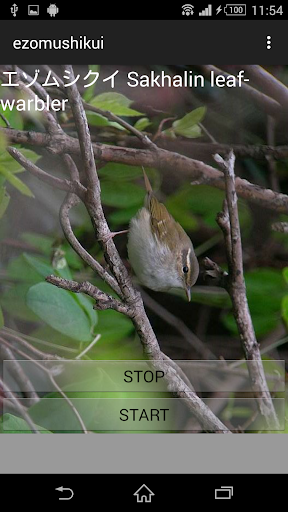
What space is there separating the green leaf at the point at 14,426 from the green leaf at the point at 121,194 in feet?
0.90

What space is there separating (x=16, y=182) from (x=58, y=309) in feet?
0.53

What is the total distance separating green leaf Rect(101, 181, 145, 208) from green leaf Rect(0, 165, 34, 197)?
0.09m

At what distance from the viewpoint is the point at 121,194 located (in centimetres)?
68

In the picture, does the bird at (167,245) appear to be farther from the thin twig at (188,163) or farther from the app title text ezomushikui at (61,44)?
the app title text ezomushikui at (61,44)

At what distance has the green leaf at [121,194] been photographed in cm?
66

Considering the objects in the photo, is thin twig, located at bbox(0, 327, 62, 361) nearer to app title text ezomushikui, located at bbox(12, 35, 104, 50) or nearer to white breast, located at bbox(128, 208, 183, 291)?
white breast, located at bbox(128, 208, 183, 291)

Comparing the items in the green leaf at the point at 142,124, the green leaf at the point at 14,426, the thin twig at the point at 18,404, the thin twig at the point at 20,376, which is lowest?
the green leaf at the point at 14,426

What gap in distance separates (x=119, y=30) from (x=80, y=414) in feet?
1.44

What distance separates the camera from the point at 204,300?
0.70 metres
